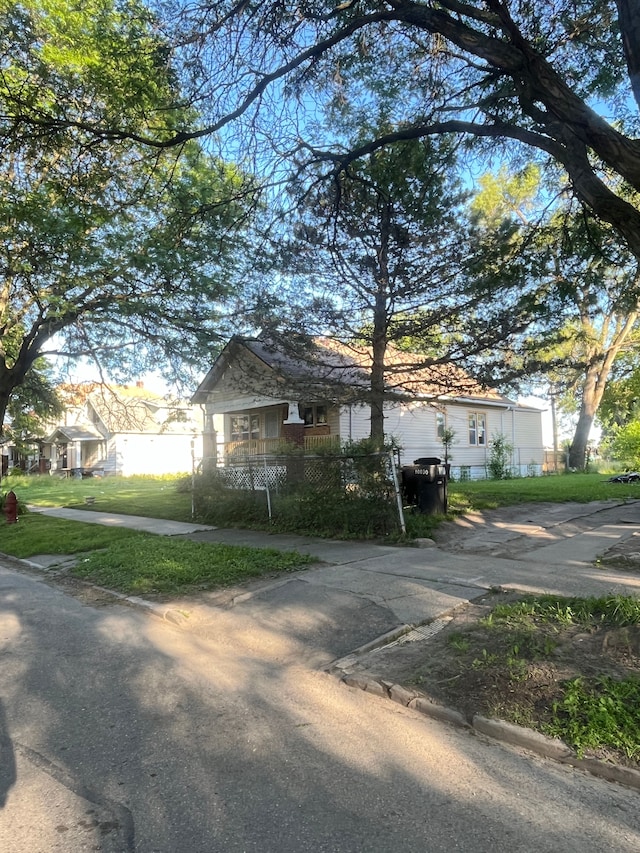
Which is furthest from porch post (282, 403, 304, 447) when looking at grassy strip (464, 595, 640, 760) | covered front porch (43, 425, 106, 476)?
covered front porch (43, 425, 106, 476)

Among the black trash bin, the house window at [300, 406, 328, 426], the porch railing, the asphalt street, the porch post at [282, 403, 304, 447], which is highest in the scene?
the house window at [300, 406, 328, 426]

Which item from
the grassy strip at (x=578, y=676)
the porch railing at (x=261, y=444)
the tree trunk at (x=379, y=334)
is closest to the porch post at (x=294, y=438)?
the porch railing at (x=261, y=444)

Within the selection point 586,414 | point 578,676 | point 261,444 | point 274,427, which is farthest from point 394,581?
point 586,414

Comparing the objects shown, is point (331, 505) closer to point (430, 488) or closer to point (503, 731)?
point (430, 488)

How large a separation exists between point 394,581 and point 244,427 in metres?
19.3

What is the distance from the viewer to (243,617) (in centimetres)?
625

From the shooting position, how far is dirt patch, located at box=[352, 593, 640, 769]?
3.78m

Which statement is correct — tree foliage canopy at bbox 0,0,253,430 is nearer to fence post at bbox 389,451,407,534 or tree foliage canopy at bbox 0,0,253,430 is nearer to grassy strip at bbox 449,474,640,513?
fence post at bbox 389,451,407,534

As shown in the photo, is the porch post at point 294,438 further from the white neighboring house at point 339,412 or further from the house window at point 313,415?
the house window at point 313,415

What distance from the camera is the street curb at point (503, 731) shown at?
311cm

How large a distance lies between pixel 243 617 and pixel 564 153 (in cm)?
559

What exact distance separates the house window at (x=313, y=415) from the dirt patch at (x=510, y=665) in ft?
55.3

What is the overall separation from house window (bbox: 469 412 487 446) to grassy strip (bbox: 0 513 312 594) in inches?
718

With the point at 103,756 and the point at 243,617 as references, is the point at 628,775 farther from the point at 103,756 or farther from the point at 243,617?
the point at 243,617
